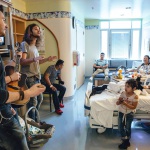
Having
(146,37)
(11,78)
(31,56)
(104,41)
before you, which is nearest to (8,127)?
(11,78)

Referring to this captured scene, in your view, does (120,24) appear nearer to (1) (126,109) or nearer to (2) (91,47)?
(2) (91,47)

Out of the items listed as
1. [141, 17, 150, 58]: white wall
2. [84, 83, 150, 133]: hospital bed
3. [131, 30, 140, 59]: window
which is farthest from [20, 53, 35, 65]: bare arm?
[131, 30, 140, 59]: window

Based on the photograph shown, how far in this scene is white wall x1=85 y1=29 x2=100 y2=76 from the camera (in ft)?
23.8

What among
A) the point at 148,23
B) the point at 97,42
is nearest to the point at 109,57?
the point at 97,42

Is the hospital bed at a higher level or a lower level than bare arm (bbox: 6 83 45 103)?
lower

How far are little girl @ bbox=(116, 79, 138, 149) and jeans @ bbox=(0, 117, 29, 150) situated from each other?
4.90ft

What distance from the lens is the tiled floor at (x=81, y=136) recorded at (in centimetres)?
247

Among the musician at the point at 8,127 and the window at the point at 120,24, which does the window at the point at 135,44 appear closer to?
the window at the point at 120,24

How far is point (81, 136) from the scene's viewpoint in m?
2.74

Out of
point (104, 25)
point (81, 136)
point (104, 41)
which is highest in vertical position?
point (104, 25)

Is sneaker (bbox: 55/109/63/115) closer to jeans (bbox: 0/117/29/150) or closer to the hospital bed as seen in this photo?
the hospital bed

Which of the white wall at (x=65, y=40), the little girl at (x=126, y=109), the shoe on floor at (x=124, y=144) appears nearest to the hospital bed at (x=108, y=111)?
the little girl at (x=126, y=109)

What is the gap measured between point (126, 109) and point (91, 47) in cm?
516

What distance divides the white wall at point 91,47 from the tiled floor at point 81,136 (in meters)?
4.06
